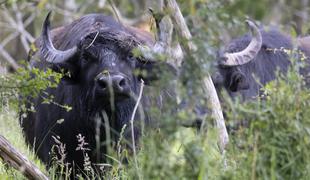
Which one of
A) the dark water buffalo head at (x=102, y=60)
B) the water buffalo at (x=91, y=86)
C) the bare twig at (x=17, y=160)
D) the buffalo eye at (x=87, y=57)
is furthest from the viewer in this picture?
the buffalo eye at (x=87, y=57)

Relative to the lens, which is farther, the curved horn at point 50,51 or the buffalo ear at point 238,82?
the buffalo ear at point 238,82

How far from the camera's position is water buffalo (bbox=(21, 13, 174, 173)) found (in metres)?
8.70

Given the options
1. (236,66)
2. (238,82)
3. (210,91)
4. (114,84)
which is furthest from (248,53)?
(210,91)

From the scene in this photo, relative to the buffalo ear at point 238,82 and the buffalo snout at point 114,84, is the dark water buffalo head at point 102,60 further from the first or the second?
the buffalo ear at point 238,82

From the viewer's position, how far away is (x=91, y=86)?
8.99 m

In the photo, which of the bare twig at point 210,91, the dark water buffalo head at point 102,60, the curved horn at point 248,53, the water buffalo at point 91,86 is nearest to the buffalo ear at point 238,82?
the curved horn at point 248,53

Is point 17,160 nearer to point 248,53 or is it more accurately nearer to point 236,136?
point 236,136

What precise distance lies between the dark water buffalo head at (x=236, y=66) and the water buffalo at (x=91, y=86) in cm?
137

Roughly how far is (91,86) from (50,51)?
773mm

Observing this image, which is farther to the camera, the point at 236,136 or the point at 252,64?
the point at 252,64

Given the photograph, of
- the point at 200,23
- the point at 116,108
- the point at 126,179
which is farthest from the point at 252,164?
the point at 116,108

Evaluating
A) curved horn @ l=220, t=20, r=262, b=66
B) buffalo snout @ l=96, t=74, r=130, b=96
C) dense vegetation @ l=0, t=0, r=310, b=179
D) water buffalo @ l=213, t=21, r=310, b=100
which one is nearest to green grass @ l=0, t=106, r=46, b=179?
buffalo snout @ l=96, t=74, r=130, b=96

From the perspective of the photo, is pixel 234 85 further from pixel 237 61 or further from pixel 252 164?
pixel 252 164

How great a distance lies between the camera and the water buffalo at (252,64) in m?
10.9
